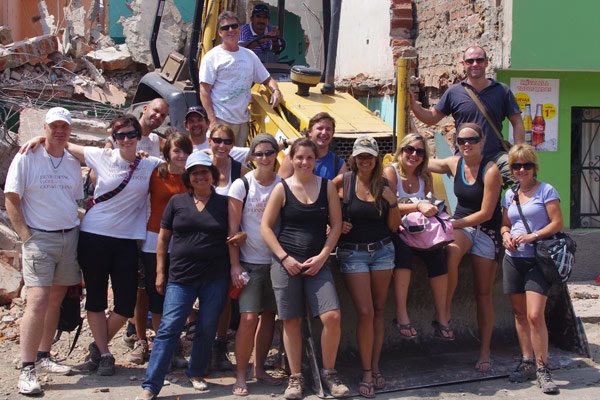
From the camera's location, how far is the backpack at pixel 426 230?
5.40 m

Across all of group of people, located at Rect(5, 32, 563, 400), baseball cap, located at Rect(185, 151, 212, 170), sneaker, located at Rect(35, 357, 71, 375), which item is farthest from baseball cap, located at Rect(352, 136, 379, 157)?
sneaker, located at Rect(35, 357, 71, 375)

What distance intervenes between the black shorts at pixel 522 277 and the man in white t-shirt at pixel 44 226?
333 cm

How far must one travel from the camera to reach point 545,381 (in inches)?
211

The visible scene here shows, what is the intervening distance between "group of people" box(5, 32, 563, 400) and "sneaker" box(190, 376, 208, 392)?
16 mm

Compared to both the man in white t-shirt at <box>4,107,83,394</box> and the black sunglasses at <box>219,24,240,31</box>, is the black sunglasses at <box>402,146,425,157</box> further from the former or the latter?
the man in white t-shirt at <box>4,107,83,394</box>

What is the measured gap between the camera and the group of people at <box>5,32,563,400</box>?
5117mm

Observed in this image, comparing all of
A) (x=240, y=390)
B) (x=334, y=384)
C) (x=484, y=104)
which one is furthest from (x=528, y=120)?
(x=240, y=390)

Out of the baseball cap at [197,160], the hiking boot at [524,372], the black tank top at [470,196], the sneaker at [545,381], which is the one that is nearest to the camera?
the baseball cap at [197,160]

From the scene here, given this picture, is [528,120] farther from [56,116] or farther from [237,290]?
[56,116]

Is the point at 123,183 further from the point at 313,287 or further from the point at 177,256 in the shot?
the point at 313,287

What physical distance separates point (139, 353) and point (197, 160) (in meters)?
1.81

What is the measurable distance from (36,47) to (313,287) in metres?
9.38

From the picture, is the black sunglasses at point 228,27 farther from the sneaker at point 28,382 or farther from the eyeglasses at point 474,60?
the sneaker at point 28,382

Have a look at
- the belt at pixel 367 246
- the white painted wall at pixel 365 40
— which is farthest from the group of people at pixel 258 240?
the white painted wall at pixel 365 40
